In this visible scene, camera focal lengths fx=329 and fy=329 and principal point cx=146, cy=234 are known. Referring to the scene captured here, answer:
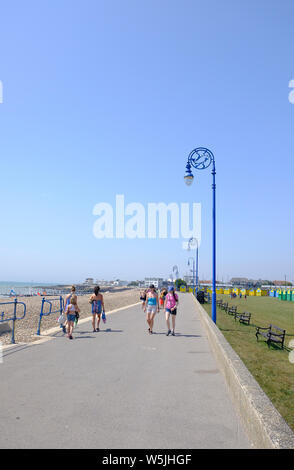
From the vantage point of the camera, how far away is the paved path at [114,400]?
11.7 ft

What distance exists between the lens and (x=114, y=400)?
474 centimetres

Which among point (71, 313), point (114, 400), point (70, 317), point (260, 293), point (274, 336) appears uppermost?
point (71, 313)

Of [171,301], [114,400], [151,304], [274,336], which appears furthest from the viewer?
[274,336]

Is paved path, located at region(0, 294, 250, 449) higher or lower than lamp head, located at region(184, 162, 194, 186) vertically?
lower

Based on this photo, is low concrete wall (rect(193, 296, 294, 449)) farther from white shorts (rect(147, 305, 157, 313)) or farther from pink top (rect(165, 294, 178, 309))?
white shorts (rect(147, 305, 157, 313))

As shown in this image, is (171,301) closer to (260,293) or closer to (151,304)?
(151,304)

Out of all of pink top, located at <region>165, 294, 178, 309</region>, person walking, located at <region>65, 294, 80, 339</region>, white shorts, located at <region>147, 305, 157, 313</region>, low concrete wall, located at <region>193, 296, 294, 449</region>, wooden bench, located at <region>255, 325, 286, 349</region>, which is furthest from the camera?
white shorts, located at <region>147, 305, 157, 313</region>

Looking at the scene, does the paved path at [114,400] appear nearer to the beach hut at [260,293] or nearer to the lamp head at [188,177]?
the lamp head at [188,177]

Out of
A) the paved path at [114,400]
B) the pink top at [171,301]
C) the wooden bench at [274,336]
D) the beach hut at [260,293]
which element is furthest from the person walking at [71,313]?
the beach hut at [260,293]

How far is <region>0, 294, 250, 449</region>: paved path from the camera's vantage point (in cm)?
358

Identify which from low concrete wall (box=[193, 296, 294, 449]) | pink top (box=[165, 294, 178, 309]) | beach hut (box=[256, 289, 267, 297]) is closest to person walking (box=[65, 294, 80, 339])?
pink top (box=[165, 294, 178, 309])

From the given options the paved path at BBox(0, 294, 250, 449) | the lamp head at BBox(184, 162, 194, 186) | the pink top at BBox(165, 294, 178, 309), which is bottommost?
the paved path at BBox(0, 294, 250, 449)

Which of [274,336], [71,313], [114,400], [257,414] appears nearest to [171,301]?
[71,313]
